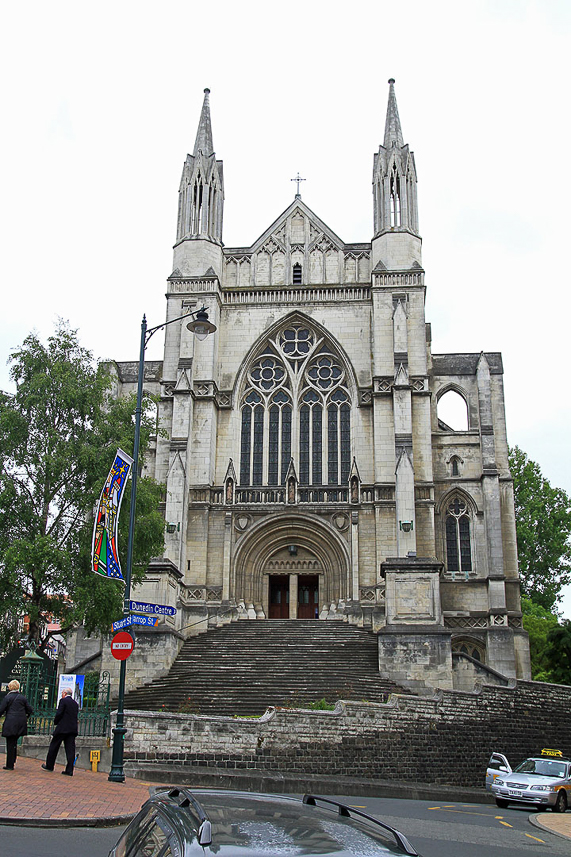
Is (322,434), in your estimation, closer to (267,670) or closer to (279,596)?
(279,596)

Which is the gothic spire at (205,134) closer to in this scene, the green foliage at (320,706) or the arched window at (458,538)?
the arched window at (458,538)

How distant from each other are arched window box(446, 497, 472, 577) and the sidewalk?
16676 mm

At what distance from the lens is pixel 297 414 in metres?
34.5

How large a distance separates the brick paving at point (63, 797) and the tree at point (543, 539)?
1295 inches

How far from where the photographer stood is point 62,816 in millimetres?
9727

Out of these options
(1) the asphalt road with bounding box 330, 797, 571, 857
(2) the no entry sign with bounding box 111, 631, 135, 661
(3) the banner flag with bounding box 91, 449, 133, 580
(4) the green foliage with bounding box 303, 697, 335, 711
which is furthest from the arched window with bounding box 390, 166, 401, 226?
(2) the no entry sign with bounding box 111, 631, 135, 661

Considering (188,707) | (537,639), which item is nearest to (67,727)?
(188,707)

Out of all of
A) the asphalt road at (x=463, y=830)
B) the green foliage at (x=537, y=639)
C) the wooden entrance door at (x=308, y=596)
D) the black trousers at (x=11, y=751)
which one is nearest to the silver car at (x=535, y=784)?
the asphalt road at (x=463, y=830)

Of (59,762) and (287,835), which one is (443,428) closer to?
Result: (59,762)

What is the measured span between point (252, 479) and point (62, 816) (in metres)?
24.3

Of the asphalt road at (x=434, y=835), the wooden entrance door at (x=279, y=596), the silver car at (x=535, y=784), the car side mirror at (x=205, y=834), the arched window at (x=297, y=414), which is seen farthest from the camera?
the arched window at (x=297, y=414)

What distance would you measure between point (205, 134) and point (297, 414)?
530 inches

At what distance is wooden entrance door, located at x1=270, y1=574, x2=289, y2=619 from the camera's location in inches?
1305

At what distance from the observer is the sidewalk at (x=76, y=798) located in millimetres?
9680
